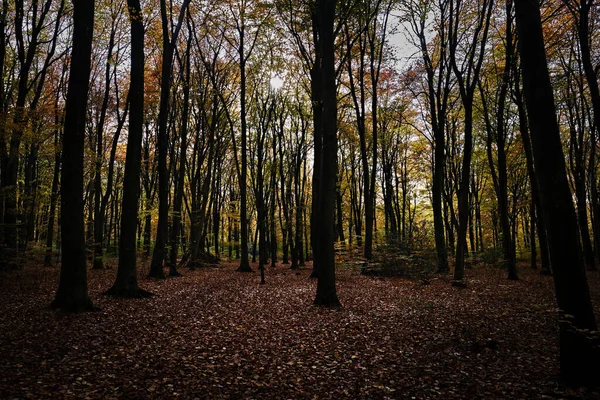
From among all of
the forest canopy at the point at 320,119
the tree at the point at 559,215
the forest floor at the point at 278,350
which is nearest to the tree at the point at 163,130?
the forest canopy at the point at 320,119

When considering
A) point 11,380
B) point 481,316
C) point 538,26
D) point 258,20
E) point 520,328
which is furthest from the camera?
point 258,20

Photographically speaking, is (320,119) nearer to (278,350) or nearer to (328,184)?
(328,184)

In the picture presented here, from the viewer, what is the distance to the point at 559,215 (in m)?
3.85

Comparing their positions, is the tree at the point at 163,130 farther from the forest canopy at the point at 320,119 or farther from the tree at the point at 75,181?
the tree at the point at 75,181

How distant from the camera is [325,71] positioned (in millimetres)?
9266

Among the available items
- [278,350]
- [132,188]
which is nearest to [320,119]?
[132,188]

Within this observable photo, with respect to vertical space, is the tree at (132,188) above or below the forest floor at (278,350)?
above

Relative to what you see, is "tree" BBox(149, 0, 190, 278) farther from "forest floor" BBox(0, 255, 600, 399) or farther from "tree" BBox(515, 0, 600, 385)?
"tree" BBox(515, 0, 600, 385)

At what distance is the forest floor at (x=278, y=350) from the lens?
3.99 m

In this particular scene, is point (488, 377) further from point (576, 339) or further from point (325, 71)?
point (325, 71)

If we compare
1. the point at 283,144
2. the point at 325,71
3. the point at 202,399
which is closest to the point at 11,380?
the point at 202,399

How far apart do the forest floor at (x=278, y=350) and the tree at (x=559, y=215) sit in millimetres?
430

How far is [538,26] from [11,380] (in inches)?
308

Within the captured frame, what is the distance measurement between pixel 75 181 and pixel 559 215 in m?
8.79
